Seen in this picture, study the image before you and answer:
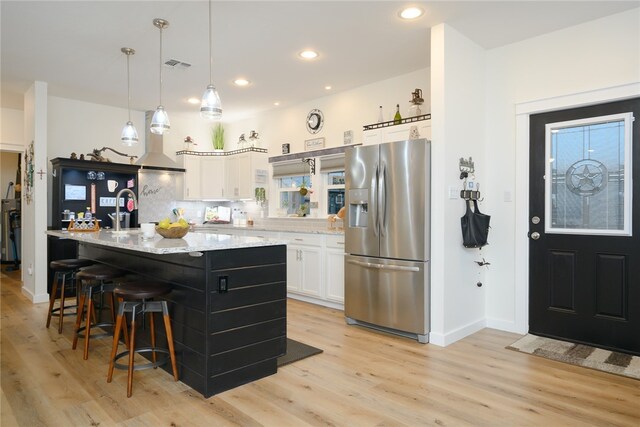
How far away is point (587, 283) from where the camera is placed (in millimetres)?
3387

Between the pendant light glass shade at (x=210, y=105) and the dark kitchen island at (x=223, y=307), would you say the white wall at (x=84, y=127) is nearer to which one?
the dark kitchen island at (x=223, y=307)

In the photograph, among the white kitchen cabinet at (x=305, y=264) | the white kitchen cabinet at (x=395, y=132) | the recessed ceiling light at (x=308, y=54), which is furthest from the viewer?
the white kitchen cabinet at (x=305, y=264)

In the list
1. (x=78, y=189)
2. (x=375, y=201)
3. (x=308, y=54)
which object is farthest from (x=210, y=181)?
(x=375, y=201)

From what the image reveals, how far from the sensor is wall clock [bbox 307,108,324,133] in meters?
5.71

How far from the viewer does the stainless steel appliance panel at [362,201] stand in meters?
3.78

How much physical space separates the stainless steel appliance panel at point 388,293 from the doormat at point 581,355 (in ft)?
2.67

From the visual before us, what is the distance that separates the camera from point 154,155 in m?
6.16

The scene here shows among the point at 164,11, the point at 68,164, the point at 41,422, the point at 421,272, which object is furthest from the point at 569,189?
the point at 68,164

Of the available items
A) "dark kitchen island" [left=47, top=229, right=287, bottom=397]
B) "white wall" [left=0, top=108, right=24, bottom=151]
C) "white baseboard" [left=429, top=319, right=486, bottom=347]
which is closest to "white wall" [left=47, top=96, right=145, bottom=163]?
"white wall" [left=0, top=108, right=24, bottom=151]

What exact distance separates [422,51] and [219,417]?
3.67m

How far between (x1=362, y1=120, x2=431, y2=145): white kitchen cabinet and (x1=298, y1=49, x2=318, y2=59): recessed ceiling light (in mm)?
962

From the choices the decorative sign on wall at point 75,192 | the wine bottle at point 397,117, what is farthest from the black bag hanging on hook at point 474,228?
the decorative sign on wall at point 75,192

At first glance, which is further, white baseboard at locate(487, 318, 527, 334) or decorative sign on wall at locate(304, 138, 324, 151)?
decorative sign on wall at locate(304, 138, 324, 151)

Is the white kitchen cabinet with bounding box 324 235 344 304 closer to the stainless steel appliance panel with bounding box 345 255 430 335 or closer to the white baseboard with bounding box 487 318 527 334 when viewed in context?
the stainless steel appliance panel with bounding box 345 255 430 335
